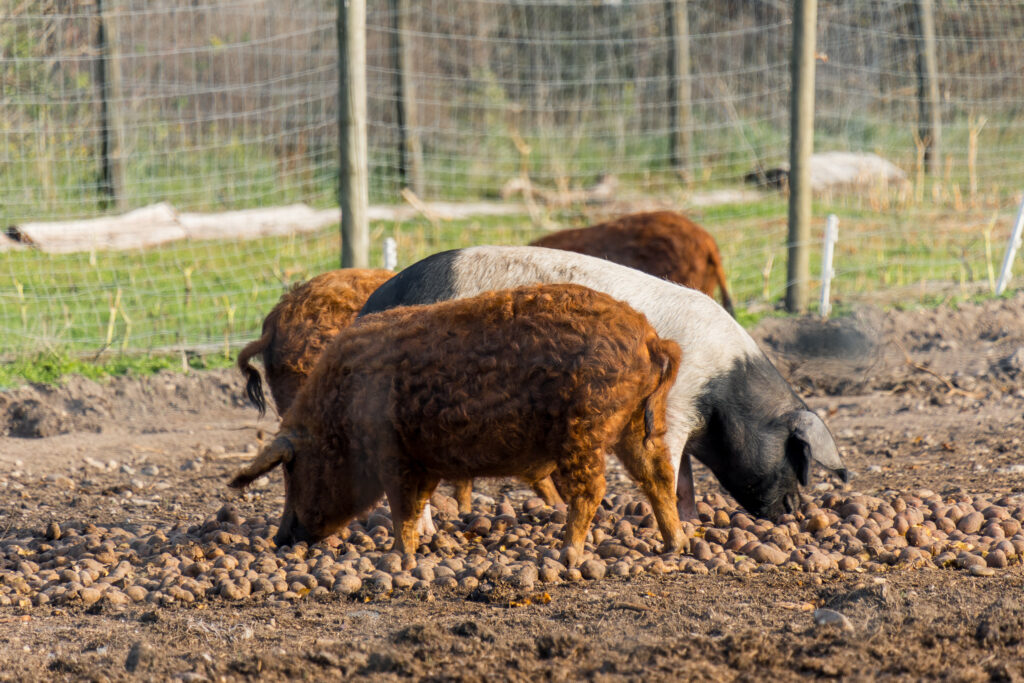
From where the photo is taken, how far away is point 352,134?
24.0 ft

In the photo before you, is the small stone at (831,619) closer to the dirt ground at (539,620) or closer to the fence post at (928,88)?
the dirt ground at (539,620)

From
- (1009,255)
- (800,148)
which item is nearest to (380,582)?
(800,148)

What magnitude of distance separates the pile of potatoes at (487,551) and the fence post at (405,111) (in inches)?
265

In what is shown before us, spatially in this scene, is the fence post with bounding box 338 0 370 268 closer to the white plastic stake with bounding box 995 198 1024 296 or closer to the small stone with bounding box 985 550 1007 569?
the small stone with bounding box 985 550 1007 569

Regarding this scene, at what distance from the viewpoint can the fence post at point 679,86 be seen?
517 inches

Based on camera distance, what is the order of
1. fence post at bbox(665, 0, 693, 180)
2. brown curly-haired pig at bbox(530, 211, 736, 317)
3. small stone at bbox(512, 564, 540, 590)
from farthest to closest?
fence post at bbox(665, 0, 693, 180) → brown curly-haired pig at bbox(530, 211, 736, 317) → small stone at bbox(512, 564, 540, 590)

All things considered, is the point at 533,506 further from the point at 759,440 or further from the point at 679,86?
the point at 679,86

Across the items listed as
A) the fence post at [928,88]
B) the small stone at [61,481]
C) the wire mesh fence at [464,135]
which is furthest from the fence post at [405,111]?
the small stone at [61,481]

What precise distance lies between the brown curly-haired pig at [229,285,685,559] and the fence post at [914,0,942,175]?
327 inches

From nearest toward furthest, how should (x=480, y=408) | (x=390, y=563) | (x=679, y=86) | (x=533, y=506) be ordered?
1. (x=480, y=408)
2. (x=390, y=563)
3. (x=533, y=506)
4. (x=679, y=86)

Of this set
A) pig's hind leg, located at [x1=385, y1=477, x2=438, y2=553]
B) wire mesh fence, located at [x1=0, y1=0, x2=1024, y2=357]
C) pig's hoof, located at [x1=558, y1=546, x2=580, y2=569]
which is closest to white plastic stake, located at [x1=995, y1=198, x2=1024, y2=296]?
wire mesh fence, located at [x1=0, y1=0, x2=1024, y2=357]

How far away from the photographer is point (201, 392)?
723 centimetres

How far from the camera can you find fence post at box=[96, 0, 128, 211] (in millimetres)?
9148

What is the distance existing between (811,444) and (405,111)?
24.0 ft
